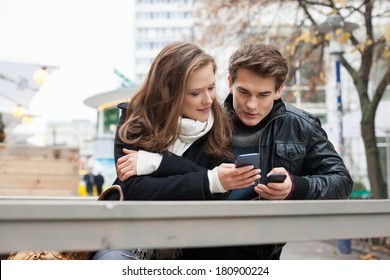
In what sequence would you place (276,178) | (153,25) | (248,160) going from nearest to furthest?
(248,160) < (276,178) < (153,25)

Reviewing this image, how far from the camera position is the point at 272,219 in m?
0.92

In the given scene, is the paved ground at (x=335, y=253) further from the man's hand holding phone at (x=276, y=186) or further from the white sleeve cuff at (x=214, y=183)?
the white sleeve cuff at (x=214, y=183)

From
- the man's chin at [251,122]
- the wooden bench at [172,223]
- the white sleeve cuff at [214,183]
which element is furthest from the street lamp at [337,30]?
the wooden bench at [172,223]

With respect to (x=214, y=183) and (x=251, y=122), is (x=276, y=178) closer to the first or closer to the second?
(x=214, y=183)

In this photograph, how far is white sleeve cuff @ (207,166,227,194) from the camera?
4.32 ft

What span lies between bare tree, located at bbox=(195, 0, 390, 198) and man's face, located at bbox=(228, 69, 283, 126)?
17.8ft

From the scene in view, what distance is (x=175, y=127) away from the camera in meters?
1.51

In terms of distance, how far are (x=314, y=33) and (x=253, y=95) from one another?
6.54 m

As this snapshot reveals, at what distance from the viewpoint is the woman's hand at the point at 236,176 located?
48.8 inches

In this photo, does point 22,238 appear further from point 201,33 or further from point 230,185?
point 201,33

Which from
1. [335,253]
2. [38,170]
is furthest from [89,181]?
[335,253]

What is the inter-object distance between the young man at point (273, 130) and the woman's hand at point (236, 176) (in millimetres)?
304
